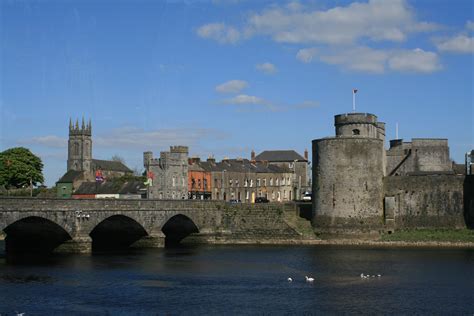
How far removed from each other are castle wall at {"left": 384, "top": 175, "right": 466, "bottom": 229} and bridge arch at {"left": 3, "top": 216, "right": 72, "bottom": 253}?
27.5 metres

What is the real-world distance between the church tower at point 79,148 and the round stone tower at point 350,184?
99185 mm

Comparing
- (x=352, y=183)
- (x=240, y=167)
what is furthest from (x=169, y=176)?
(x=352, y=183)

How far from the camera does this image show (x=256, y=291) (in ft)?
115

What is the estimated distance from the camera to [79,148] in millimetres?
155875

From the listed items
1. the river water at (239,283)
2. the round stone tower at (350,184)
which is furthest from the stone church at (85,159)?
the river water at (239,283)

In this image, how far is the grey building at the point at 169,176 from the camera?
80.1 metres

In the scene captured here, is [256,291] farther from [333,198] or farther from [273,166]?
[273,166]

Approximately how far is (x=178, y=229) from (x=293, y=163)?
43.6m

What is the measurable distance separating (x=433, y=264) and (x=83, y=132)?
12227 cm

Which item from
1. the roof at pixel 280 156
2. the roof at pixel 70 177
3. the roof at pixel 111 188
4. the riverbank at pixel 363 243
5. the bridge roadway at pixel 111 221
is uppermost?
the roof at pixel 280 156

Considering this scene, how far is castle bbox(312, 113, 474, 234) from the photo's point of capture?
197 feet

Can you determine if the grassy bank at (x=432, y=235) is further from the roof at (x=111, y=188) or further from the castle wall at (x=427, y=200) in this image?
the roof at (x=111, y=188)

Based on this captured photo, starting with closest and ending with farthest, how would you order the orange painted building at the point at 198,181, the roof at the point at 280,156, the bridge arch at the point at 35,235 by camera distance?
1. the bridge arch at the point at 35,235
2. the orange painted building at the point at 198,181
3. the roof at the point at 280,156

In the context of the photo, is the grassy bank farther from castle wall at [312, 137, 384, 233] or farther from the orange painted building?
the orange painted building
